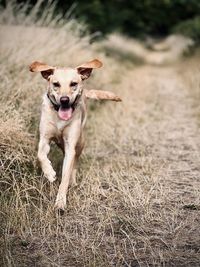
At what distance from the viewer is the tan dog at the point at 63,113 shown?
428 cm

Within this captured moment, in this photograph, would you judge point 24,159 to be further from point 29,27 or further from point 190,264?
point 29,27

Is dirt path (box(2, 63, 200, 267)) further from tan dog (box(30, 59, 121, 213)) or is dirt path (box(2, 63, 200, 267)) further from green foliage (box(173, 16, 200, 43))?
green foliage (box(173, 16, 200, 43))

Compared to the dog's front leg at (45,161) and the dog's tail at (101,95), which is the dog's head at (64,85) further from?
the dog's tail at (101,95)

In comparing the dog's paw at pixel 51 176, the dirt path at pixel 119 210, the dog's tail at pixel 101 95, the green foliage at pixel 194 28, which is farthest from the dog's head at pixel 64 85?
the green foliage at pixel 194 28

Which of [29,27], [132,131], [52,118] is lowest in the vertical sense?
[132,131]

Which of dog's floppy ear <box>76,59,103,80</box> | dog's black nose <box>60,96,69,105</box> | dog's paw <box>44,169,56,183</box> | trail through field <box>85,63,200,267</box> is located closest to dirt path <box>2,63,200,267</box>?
trail through field <box>85,63,200,267</box>

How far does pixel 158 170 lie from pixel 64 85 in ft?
4.27

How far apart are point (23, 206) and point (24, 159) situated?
2.48 feet

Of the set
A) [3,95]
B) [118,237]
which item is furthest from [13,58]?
[118,237]

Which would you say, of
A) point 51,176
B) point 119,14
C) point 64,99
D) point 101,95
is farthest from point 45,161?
point 119,14

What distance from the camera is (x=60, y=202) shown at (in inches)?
159

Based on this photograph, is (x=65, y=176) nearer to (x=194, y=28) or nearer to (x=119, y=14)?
(x=119, y=14)

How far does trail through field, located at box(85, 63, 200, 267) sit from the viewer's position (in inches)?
135

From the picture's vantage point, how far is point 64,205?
4023 mm
